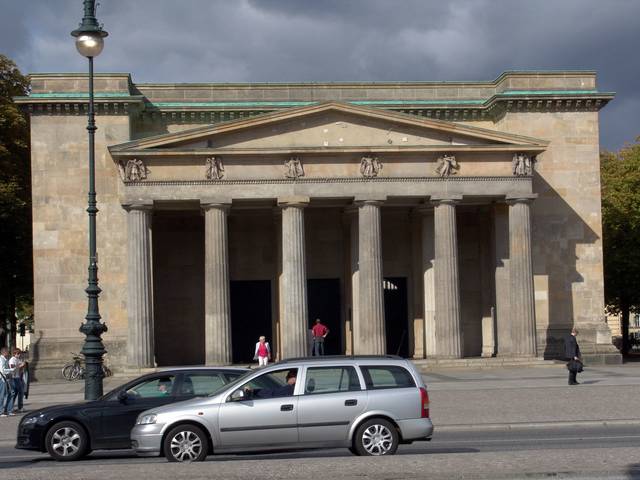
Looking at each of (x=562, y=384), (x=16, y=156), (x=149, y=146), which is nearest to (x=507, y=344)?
(x=562, y=384)

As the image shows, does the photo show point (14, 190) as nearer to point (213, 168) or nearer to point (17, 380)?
point (213, 168)

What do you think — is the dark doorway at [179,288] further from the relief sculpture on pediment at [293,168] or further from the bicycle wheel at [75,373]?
the relief sculpture on pediment at [293,168]

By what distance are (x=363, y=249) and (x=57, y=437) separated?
26.9 m

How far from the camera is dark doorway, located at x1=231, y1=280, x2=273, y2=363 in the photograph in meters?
53.1

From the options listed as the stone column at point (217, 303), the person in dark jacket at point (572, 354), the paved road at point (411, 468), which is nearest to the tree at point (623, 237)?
the person in dark jacket at point (572, 354)

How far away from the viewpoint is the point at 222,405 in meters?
18.7

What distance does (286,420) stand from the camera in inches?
733

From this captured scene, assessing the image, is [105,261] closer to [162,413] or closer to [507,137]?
[507,137]

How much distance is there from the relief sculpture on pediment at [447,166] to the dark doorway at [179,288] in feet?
41.3

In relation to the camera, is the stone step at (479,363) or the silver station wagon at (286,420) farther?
the stone step at (479,363)

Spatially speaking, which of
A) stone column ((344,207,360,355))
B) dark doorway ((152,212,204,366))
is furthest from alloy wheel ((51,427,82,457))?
dark doorway ((152,212,204,366))

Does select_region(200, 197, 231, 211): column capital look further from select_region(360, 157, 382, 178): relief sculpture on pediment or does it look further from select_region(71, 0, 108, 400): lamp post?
select_region(71, 0, 108, 400): lamp post

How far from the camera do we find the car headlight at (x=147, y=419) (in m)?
18.9

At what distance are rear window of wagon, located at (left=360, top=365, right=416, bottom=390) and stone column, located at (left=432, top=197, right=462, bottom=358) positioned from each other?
27.5m
